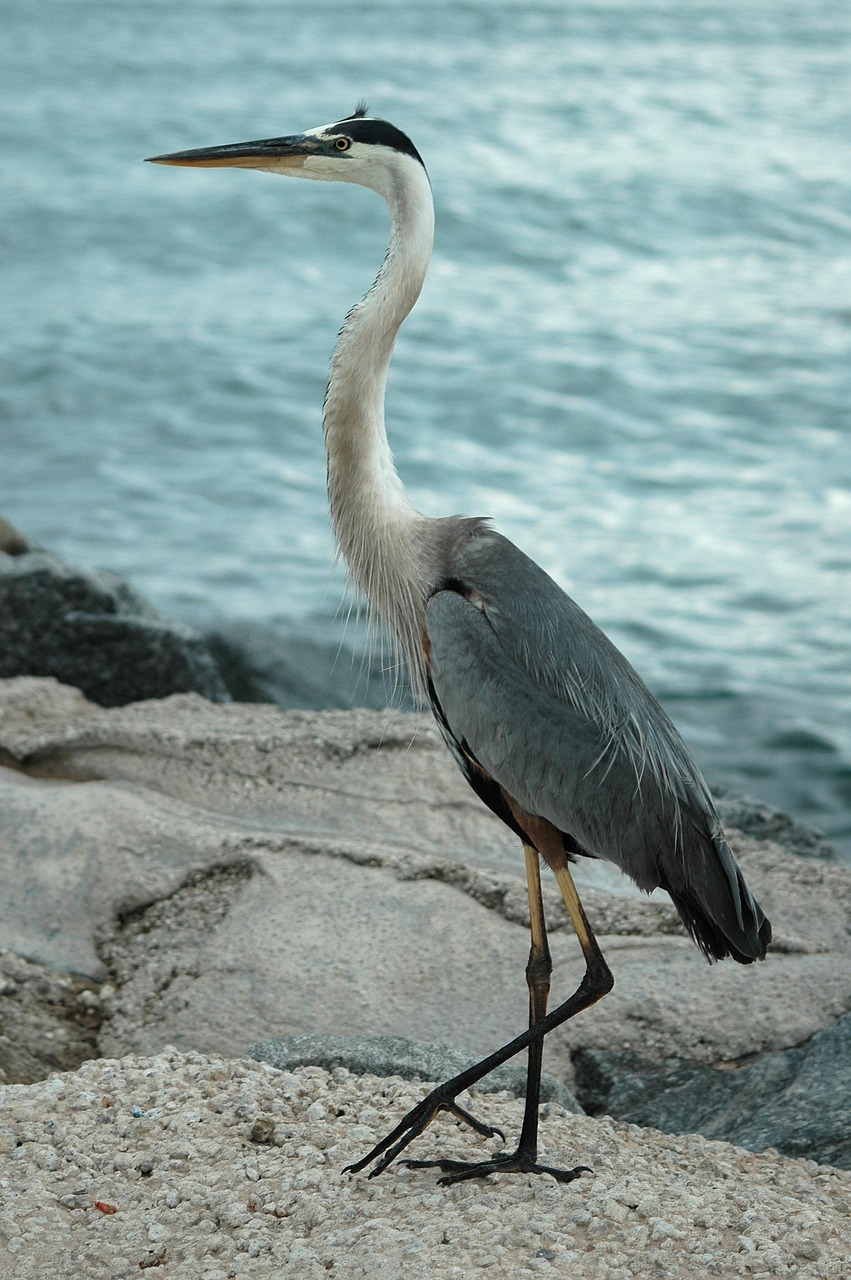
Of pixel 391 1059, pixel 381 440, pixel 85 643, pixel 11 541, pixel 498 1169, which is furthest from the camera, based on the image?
pixel 11 541

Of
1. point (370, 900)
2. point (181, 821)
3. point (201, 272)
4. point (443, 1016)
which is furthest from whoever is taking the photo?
point (201, 272)

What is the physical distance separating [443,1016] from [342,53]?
20.8 meters

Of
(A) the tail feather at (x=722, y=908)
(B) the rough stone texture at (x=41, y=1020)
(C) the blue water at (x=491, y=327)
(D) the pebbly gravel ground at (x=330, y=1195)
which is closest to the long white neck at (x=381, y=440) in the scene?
(A) the tail feather at (x=722, y=908)

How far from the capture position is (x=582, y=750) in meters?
3.73

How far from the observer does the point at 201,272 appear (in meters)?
16.2

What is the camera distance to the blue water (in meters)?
10.4

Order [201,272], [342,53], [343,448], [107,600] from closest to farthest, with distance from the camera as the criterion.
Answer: [343,448] < [107,600] < [201,272] < [342,53]

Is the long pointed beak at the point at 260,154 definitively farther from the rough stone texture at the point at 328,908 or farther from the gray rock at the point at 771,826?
the gray rock at the point at 771,826

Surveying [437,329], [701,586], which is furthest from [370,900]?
[437,329]

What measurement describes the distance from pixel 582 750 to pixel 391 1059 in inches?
41.9

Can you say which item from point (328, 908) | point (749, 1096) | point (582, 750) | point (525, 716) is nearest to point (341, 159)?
point (525, 716)

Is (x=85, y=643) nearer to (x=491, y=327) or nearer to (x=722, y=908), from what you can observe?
(x=722, y=908)

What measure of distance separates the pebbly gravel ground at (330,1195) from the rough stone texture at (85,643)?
3310 mm

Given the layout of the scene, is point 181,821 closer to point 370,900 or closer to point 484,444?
point 370,900
